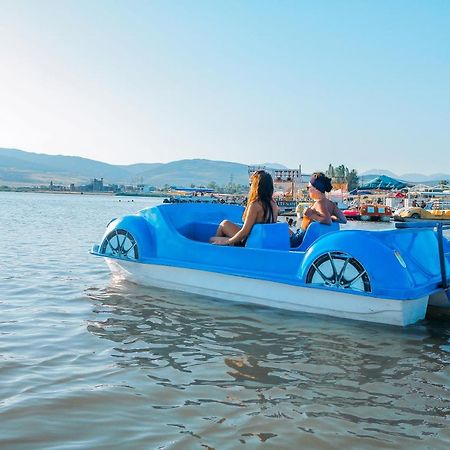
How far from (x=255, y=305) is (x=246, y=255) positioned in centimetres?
57

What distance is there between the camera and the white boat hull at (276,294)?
5.52 metres

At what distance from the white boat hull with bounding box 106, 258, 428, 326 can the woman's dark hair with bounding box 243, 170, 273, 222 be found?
2.70 ft

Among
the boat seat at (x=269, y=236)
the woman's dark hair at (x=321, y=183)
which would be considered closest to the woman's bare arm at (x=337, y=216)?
the woman's dark hair at (x=321, y=183)

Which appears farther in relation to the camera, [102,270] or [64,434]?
[102,270]

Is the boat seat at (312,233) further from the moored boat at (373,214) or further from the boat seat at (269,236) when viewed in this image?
the moored boat at (373,214)

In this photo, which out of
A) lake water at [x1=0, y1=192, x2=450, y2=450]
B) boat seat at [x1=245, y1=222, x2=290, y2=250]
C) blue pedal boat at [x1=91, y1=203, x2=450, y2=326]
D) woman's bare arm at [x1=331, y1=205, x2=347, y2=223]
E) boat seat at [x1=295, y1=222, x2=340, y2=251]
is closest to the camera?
lake water at [x1=0, y1=192, x2=450, y2=450]

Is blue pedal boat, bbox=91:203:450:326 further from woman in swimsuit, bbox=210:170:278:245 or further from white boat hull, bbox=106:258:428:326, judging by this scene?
woman in swimsuit, bbox=210:170:278:245

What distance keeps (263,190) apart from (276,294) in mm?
1180

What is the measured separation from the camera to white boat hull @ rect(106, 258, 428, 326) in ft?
18.1

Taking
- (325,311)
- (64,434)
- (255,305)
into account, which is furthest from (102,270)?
(64,434)

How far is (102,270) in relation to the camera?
9109mm

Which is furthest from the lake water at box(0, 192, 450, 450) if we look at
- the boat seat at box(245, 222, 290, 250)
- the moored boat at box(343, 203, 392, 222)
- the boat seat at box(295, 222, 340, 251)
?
the moored boat at box(343, 203, 392, 222)

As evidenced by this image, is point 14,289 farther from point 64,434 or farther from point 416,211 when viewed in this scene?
point 416,211

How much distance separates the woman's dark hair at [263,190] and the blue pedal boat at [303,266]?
211 mm
